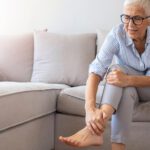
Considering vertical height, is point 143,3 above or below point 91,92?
above

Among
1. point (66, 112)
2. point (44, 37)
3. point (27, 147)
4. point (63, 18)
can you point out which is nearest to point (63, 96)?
point (66, 112)

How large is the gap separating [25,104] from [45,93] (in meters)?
0.22

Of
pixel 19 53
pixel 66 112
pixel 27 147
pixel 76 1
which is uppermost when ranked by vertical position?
pixel 76 1

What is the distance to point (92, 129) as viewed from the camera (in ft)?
4.81

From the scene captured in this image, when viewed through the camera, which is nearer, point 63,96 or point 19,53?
point 63,96

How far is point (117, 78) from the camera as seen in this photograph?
154 cm

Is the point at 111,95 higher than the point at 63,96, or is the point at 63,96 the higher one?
the point at 111,95

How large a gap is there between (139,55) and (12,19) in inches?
63.5

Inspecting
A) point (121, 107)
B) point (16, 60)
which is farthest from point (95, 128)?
point (16, 60)

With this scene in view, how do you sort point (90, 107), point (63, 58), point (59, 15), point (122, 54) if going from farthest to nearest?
1. point (59, 15)
2. point (63, 58)
3. point (122, 54)
4. point (90, 107)

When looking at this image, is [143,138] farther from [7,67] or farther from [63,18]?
[63,18]

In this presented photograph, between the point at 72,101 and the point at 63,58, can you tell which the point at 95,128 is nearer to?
the point at 72,101

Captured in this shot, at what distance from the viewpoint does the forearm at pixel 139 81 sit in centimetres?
158

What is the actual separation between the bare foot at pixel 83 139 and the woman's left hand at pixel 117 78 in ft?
0.80
